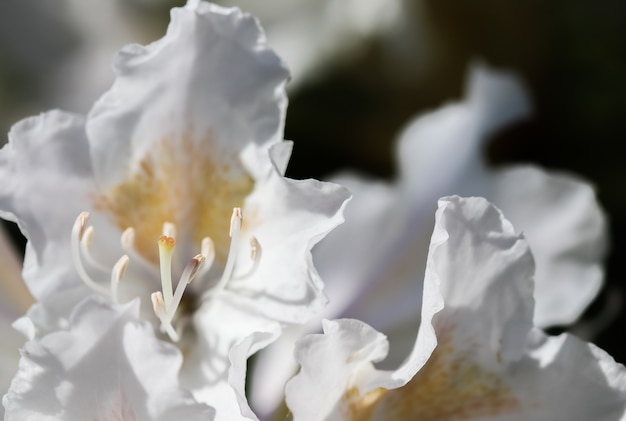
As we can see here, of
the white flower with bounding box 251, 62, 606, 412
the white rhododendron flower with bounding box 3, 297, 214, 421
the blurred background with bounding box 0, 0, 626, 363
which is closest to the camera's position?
the white rhododendron flower with bounding box 3, 297, 214, 421

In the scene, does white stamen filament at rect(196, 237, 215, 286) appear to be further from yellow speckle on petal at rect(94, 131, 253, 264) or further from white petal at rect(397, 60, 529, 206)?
white petal at rect(397, 60, 529, 206)

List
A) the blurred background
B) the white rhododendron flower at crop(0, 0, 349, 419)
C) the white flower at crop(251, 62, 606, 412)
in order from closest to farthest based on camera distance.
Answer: the white rhododendron flower at crop(0, 0, 349, 419) → the white flower at crop(251, 62, 606, 412) → the blurred background

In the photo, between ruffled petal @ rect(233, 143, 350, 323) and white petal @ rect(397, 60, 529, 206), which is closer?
ruffled petal @ rect(233, 143, 350, 323)

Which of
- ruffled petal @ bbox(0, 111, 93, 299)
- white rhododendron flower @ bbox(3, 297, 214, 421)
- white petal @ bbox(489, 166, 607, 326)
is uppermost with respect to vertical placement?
ruffled petal @ bbox(0, 111, 93, 299)

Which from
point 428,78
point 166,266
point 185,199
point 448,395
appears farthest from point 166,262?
point 428,78

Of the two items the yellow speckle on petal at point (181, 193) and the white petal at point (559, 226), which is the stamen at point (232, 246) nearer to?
the yellow speckle on petal at point (181, 193)

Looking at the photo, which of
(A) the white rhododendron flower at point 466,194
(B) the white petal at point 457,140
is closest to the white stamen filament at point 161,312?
(A) the white rhododendron flower at point 466,194

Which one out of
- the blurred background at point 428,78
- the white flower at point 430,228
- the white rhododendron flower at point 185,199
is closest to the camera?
the white rhododendron flower at point 185,199

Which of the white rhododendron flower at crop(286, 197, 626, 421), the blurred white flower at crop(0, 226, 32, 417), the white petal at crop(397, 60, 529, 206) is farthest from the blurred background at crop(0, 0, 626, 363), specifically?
the white rhododendron flower at crop(286, 197, 626, 421)
